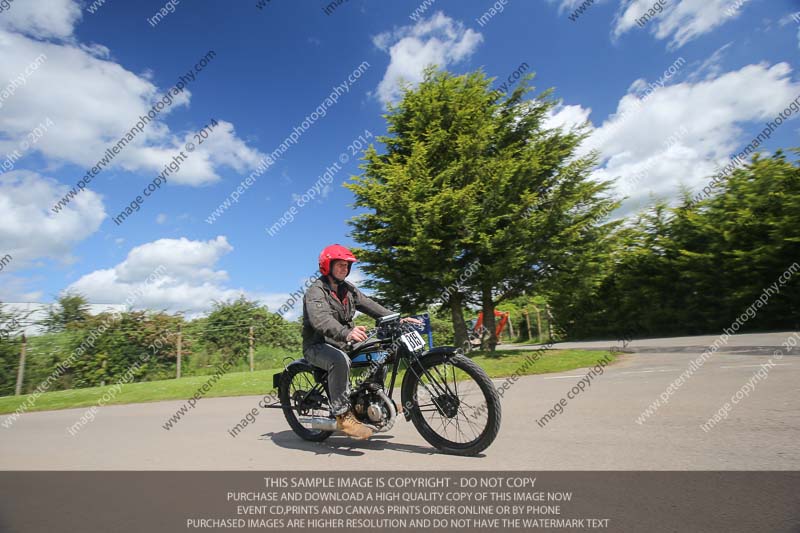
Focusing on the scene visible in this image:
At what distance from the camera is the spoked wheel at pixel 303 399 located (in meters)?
4.39

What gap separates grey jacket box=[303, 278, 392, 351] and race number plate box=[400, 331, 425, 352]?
0.51 m

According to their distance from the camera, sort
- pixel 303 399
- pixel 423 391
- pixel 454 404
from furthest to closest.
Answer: pixel 303 399, pixel 423 391, pixel 454 404

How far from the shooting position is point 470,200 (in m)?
11.2

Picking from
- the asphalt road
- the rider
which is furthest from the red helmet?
the asphalt road

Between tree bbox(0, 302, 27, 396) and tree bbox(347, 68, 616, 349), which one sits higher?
tree bbox(347, 68, 616, 349)

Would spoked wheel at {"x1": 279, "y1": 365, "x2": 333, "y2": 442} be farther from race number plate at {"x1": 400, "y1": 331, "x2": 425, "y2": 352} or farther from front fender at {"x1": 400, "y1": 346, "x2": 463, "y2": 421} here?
race number plate at {"x1": 400, "y1": 331, "x2": 425, "y2": 352}

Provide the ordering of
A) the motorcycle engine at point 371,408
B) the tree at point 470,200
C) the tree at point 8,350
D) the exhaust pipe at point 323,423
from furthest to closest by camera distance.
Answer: the tree at point 8,350 → the tree at point 470,200 → the exhaust pipe at point 323,423 → the motorcycle engine at point 371,408

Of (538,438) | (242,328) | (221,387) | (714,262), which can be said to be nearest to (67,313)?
(242,328)

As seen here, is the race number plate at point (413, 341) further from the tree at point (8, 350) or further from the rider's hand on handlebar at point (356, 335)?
the tree at point (8, 350)

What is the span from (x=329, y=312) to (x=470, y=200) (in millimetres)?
8052

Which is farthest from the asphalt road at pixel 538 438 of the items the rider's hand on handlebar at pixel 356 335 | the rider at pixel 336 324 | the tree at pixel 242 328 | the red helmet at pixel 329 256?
the tree at pixel 242 328

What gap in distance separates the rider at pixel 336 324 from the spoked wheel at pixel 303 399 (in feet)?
1.52

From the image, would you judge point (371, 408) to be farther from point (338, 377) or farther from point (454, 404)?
point (454, 404)

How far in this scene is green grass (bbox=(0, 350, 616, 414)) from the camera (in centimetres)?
945
